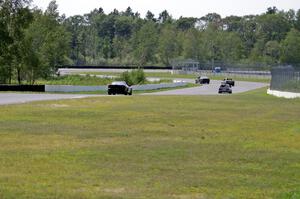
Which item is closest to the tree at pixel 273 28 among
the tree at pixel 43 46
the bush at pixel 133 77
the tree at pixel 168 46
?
the tree at pixel 168 46

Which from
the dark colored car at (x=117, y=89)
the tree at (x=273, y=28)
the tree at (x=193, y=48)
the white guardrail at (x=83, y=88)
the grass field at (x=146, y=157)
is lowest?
the white guardrail at (x=83, y=88)

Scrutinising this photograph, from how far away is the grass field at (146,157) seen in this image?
37.4 feet

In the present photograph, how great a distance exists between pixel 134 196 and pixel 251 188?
2269 millimetres

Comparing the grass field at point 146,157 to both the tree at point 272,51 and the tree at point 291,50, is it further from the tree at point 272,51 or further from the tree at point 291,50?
the tree at point 272,51

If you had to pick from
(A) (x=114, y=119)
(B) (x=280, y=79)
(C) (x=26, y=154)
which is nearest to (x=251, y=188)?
(C) (x=26, y=154)

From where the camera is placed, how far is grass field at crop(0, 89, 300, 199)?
37.4 feet

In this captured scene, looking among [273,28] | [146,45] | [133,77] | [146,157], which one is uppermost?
[273,28]

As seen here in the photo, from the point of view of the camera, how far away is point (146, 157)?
1554 centimetres

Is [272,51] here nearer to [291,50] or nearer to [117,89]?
[291,50]

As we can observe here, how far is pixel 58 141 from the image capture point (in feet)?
61.3

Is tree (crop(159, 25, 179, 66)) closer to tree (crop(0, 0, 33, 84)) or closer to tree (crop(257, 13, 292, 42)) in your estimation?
tree (crop(257, 13, 292, 42))

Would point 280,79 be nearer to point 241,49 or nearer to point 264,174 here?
point 264,174

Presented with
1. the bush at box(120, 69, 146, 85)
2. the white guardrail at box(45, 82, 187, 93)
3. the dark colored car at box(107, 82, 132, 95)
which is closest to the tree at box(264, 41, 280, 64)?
the bush at box(120, 69, 146, 85)

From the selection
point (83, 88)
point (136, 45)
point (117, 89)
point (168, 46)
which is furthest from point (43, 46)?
point (136, 45)
